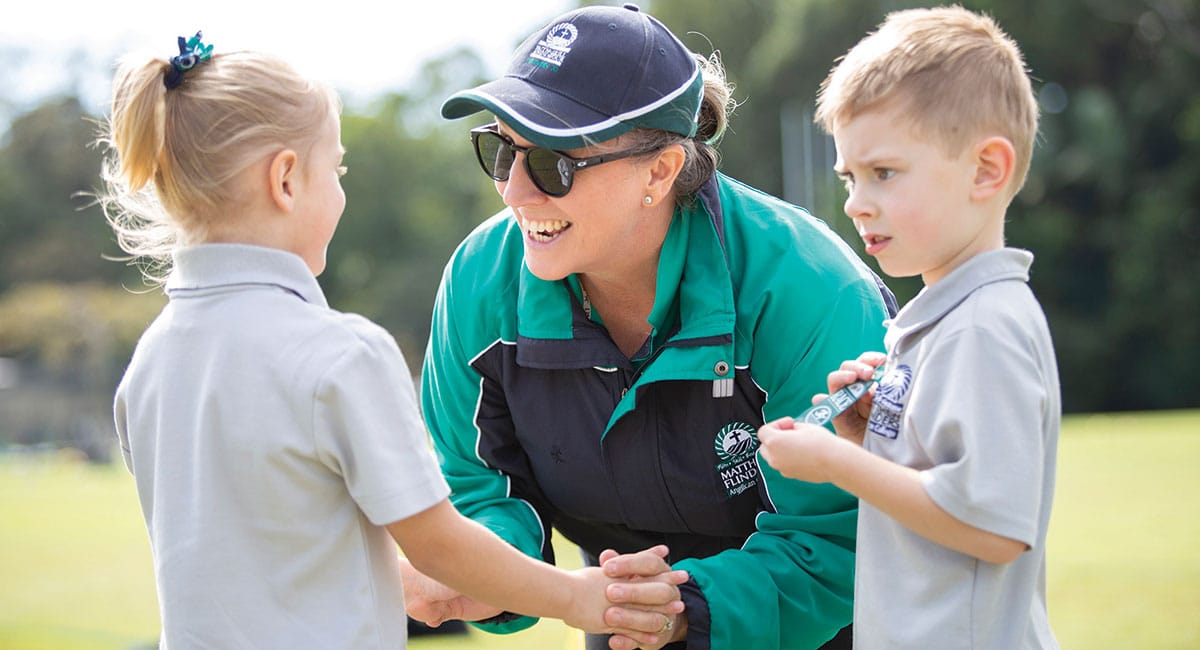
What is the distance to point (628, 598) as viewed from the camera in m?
2.72

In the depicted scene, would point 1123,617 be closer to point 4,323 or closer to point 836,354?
point 836,354

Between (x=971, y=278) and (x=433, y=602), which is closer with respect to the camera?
(x=971, y=278)

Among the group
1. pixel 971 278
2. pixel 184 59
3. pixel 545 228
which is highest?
pixel 184 59

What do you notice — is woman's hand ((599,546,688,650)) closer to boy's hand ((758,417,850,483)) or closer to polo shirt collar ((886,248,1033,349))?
boy's hand ((758,417,850,483))

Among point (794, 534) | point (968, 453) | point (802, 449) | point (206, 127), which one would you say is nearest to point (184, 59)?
point (206, 127)

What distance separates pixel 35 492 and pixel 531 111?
1659cm

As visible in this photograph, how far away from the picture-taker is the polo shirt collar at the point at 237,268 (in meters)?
2.16

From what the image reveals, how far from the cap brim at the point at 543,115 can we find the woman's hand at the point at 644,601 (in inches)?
37.0

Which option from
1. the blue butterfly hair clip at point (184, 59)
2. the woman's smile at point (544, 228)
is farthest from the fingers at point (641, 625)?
the blue butterfly hair clip at point (184, 59)

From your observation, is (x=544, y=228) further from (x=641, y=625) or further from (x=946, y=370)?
(x=946, y=370)

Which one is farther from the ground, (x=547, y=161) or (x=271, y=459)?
(x=547, y=161)

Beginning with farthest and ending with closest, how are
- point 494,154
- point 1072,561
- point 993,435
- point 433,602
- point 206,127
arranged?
point 1072,561 → point 494,154 → point 433,602 → point 206,127 → point 993,435

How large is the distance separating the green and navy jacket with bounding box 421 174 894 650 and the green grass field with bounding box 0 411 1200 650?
0.97 m

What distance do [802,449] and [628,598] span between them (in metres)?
0.79
